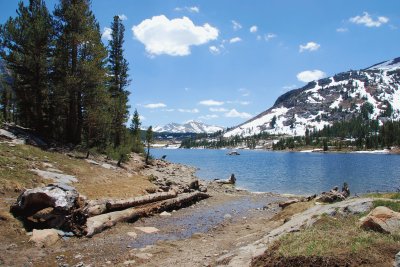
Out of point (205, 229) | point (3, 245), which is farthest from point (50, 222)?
point (205, 229)

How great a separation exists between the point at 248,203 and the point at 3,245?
23.2 meters

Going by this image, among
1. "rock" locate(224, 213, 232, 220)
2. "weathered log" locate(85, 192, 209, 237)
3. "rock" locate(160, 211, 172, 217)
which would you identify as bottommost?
"rock" locate(224, 213, 232, 220)

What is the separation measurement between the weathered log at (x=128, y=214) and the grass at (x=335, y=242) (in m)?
10.5

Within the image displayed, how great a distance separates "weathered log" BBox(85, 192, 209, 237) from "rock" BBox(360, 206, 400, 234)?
12.9m

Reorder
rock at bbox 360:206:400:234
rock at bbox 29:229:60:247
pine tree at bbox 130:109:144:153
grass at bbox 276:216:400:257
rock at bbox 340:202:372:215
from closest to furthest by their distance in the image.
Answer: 1. grass at bbox 276:216:400:257
2. rock at bbox 360:206:400:234
3. rock at bbox 340:202:372:215
4. rock at bbox 29:229:60:247
5. pine tree at bbox 130:109:144:153

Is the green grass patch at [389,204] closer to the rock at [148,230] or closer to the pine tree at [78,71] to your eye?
the rock at [148,230]

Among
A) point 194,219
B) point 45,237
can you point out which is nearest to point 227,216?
point 194,219

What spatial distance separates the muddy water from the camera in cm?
1894

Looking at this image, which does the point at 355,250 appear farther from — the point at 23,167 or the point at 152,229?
the point at 23,167

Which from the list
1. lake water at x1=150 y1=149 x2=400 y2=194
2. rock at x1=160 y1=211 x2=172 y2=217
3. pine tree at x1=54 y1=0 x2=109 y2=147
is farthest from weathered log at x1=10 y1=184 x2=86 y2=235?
lake water at x1=150 y1=149 x2=400 y2=194

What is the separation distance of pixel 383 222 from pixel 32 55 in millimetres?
40328

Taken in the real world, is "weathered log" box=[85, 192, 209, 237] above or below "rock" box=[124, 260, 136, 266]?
above

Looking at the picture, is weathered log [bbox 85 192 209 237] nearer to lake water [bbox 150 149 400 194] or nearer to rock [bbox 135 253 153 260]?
rock [bbox 135 253 153 260]

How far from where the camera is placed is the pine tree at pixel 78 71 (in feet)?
137
